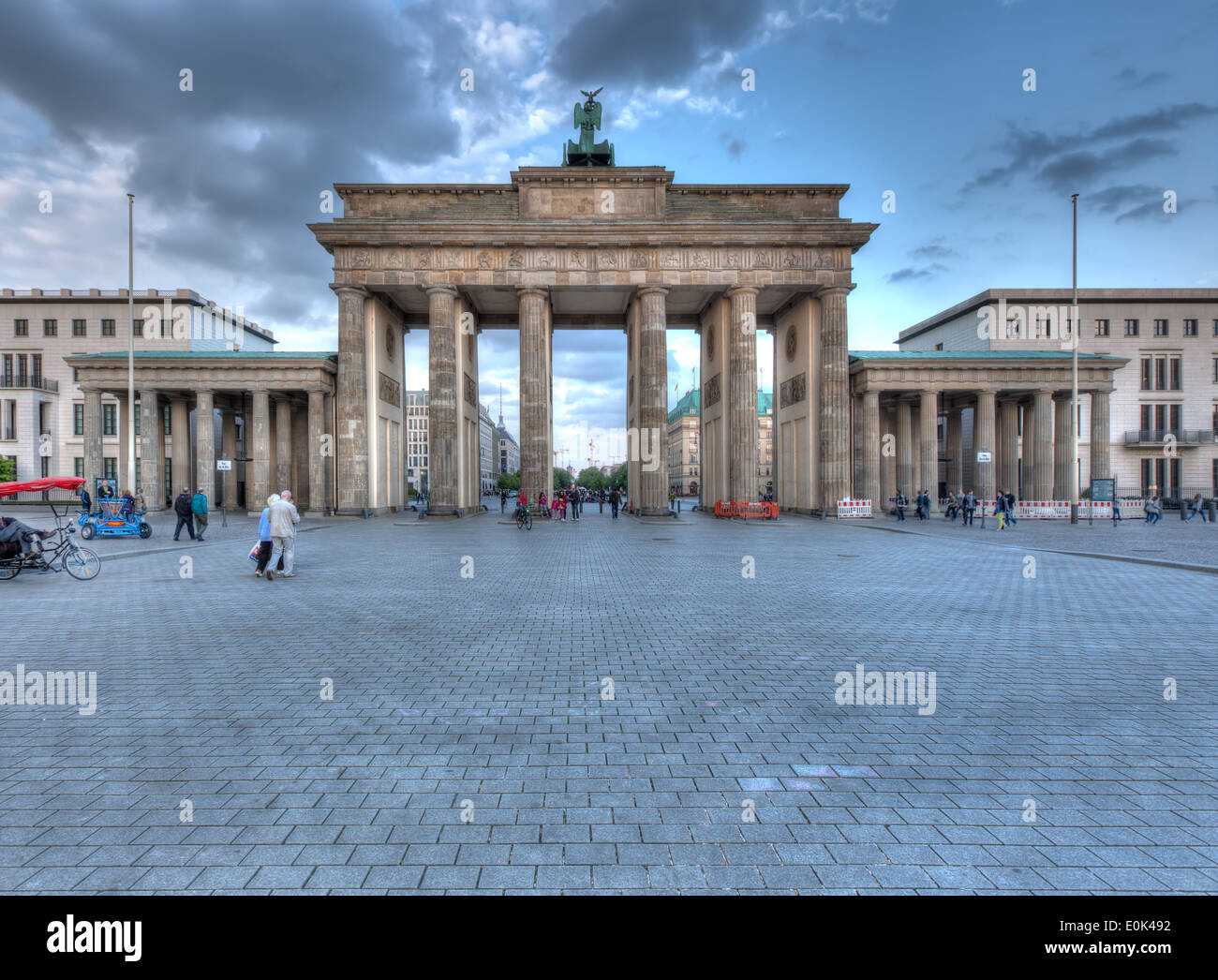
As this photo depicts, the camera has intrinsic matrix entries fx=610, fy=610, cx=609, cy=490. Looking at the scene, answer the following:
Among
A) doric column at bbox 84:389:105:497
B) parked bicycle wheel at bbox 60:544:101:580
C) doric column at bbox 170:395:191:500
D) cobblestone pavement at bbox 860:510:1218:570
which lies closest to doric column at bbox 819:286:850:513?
cobblestone pavement at bbox 860:510:1218:570

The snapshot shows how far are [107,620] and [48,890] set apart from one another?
7.30 metres

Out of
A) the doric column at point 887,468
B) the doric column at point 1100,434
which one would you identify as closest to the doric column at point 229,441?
the doric column at point 887,468

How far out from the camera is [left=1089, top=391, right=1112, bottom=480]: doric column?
3984cm

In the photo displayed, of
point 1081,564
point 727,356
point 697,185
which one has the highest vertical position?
point 697,185

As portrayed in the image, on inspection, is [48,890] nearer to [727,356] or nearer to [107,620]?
[107,620]


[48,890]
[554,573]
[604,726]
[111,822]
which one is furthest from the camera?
[554,573]

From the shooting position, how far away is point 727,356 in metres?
37.5

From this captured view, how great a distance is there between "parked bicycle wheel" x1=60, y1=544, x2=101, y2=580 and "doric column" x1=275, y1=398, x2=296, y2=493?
3240 cm

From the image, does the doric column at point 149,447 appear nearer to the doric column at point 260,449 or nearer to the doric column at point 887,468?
the doric column at point 260,449

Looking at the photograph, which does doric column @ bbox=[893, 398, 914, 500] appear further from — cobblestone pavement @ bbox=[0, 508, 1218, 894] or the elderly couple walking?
the elderly couple walking

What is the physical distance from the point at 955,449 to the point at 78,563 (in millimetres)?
52233

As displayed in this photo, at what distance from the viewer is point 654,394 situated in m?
36.5
